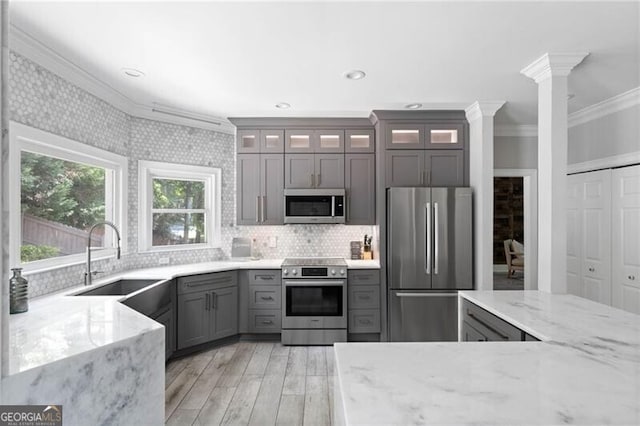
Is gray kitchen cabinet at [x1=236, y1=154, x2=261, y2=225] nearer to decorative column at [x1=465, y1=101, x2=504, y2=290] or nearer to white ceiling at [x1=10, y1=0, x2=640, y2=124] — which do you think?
white ceiling at [x1=10, y1=0, x2=640, y2=124]

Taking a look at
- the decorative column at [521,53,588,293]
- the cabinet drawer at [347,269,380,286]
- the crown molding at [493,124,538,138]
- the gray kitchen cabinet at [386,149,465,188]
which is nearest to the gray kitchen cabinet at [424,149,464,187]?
the gray kitchen cabinet at [386,149,465,188]

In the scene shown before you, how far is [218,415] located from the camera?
237 cm

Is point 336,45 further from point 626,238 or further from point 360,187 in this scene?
point 626,238

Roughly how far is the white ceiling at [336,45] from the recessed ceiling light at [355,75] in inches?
2.5

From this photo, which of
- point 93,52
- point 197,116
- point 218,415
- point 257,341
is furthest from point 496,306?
point 197,116

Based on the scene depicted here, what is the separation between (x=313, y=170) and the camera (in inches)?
159

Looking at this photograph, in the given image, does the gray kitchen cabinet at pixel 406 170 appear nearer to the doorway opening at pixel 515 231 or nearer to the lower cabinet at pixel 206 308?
the doorway opening at pixel 515 231

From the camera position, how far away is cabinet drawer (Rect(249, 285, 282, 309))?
3797mm

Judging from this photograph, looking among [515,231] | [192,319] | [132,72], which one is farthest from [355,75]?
[515,231]

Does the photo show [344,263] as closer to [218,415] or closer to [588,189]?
[218,415]

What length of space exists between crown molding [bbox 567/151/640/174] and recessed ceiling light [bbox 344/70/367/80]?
2.79 metres

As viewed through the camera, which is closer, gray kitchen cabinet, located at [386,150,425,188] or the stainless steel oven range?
the stainless steel oven range

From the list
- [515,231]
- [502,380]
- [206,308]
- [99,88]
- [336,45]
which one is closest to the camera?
[502,380]

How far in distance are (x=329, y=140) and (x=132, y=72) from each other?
217 cm
